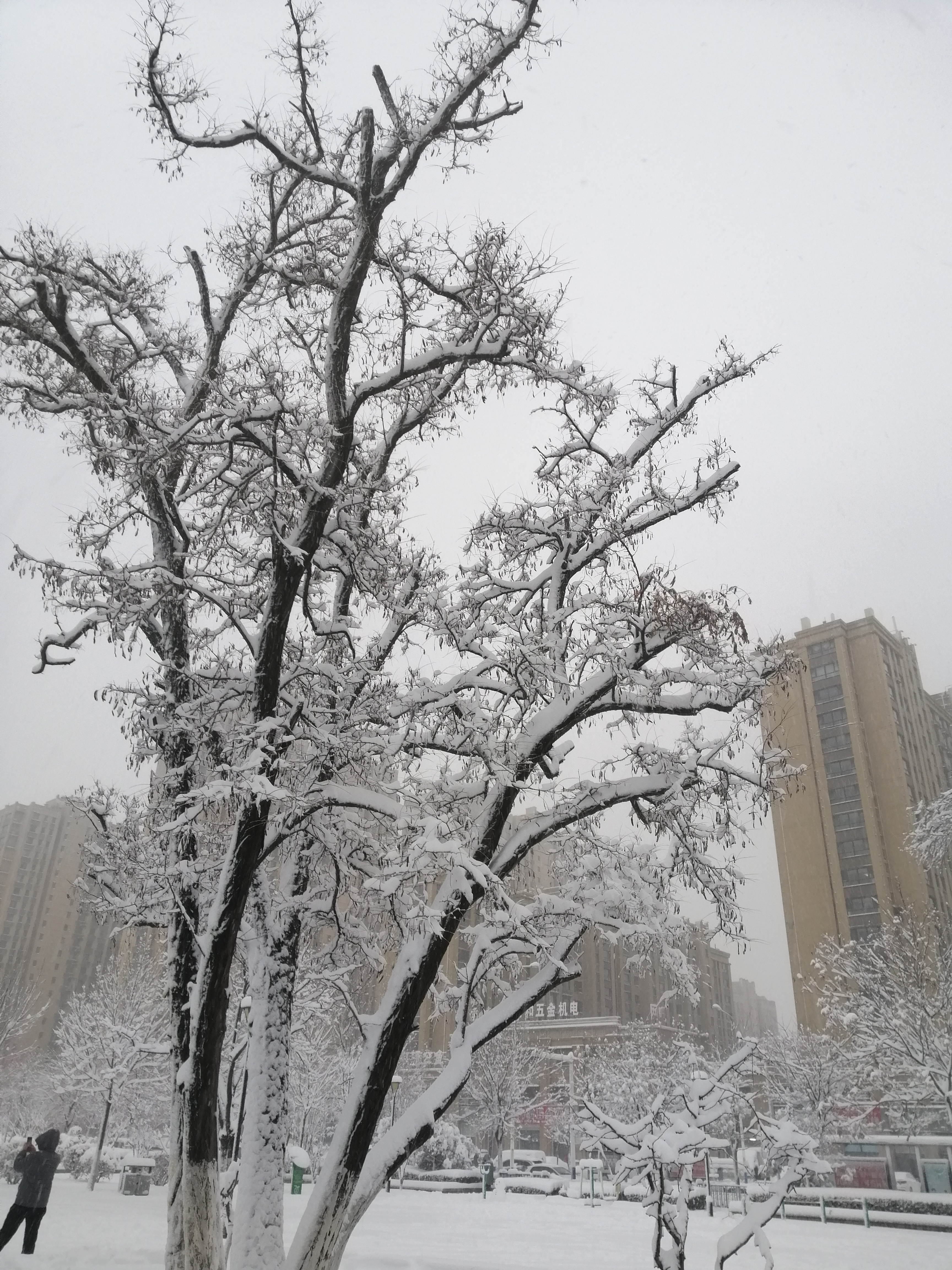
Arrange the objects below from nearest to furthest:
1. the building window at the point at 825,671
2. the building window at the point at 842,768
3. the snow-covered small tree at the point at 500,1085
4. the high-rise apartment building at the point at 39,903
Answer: the snow-covered small tree at the point at 500,1085, the high-rise apartment building at the point at 39,903, the building window at the point at 842,768, the building window at the point at 825,671

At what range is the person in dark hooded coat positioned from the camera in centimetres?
970

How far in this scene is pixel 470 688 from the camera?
8023 mm

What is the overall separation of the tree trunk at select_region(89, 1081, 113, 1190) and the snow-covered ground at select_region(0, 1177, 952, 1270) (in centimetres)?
57

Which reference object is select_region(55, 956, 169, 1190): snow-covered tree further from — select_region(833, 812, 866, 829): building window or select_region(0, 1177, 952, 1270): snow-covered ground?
select_region(833, 812, 866, 829): building window

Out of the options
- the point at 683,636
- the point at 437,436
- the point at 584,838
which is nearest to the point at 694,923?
the point at 584,838

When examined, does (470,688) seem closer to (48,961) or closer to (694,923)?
(694,923)

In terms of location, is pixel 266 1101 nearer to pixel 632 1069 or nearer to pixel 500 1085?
pixel 632 1069

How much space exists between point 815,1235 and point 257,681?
22.0 metres

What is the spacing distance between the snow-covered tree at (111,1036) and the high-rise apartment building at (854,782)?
149ft

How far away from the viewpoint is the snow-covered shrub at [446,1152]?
126ft

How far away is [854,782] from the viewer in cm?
6850

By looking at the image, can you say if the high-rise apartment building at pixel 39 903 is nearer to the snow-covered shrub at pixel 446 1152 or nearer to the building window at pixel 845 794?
the snow-covered shrub at pixel 446 1152

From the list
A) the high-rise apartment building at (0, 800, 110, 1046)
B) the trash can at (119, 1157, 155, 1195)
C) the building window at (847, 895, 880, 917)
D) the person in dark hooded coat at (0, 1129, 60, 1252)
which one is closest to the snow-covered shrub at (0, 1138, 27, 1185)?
the trash can at (119, 1157, 155, 1195)

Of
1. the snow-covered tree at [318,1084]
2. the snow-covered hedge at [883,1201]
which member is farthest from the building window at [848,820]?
the snow-covered hedge at [883,1201]
